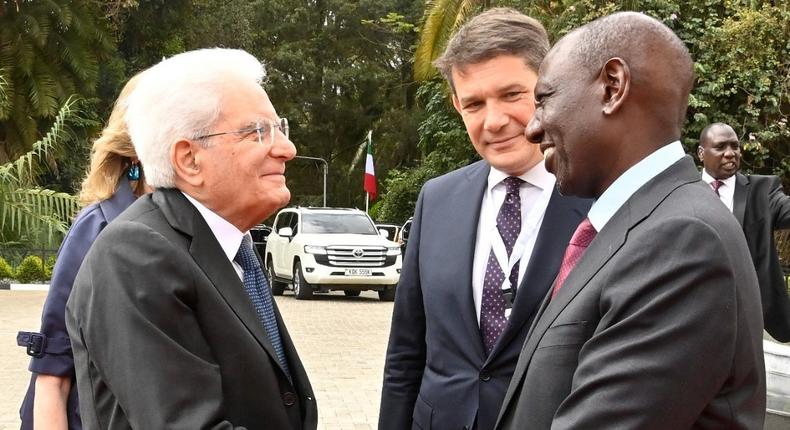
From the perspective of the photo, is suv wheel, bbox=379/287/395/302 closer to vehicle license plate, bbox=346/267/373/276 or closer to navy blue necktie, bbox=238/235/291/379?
vehicle license plate, bbox=346/267/373/276

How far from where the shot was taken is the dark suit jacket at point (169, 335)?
1987mm

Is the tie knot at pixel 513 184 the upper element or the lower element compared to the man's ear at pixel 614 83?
lower

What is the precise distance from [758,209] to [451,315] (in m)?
3.93

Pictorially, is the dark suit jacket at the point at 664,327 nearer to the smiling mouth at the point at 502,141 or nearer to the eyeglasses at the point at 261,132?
the eyeglasses at the point at 261,132

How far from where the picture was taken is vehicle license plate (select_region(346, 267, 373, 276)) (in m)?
18.1

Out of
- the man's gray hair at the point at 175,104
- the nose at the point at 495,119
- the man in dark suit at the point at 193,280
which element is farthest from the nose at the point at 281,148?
the nose at the point at 495,119

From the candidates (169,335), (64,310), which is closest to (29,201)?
(64,310)

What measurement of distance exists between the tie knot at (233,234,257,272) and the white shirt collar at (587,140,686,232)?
0.99 m

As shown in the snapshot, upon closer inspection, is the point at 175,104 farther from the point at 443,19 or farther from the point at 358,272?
the point at 443,19

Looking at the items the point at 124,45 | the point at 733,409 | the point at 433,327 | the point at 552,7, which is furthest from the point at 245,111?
the point at 124,45

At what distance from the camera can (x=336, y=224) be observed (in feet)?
63.4

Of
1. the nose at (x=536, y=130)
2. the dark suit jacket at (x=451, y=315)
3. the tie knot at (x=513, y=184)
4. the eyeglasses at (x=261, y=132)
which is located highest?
the nose at (x=536, y=130)

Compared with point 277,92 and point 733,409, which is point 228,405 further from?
point 277,92

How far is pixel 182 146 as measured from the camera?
2.29 meters
